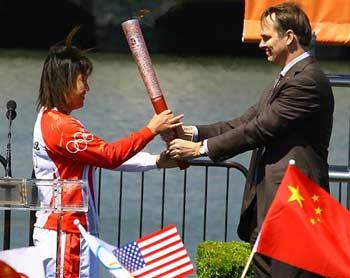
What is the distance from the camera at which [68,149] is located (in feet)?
16.8

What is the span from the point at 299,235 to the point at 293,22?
966mm

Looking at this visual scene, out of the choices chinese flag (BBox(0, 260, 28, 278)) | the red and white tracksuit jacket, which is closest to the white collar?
the red and white tracksuit jacket

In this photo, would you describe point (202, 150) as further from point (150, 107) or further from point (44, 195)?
point (150, 107)

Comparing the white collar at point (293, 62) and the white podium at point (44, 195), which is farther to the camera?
the white collar at point (293, 62)

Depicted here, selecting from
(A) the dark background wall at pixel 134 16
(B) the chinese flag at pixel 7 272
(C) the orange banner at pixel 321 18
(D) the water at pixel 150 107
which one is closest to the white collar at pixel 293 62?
(C) the orange banner at pixel 321 18

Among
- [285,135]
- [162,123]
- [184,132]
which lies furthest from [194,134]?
[285,135]

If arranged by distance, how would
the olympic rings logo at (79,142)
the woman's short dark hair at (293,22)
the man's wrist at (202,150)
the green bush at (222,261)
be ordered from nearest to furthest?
the olympic rings logo at (79,142) < the woman's short dark hair at (293,22) < the man's wrist at (202,150) < the green bush at (222,261)

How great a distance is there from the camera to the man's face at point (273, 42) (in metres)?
5.34

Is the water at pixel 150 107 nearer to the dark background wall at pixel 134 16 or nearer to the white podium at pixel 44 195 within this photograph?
the dark background wall at pixel 134 16

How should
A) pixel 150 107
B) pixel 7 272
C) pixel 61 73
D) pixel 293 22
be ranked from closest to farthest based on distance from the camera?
pixel 7 272, pixel 61 73, pixel 293 22, pixel 150 107

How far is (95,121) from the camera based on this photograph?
1510 centimetres

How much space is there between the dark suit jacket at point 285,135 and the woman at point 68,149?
1.50 feet

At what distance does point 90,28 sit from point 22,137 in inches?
311

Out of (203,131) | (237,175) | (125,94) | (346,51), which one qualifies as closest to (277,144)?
(203,131)
